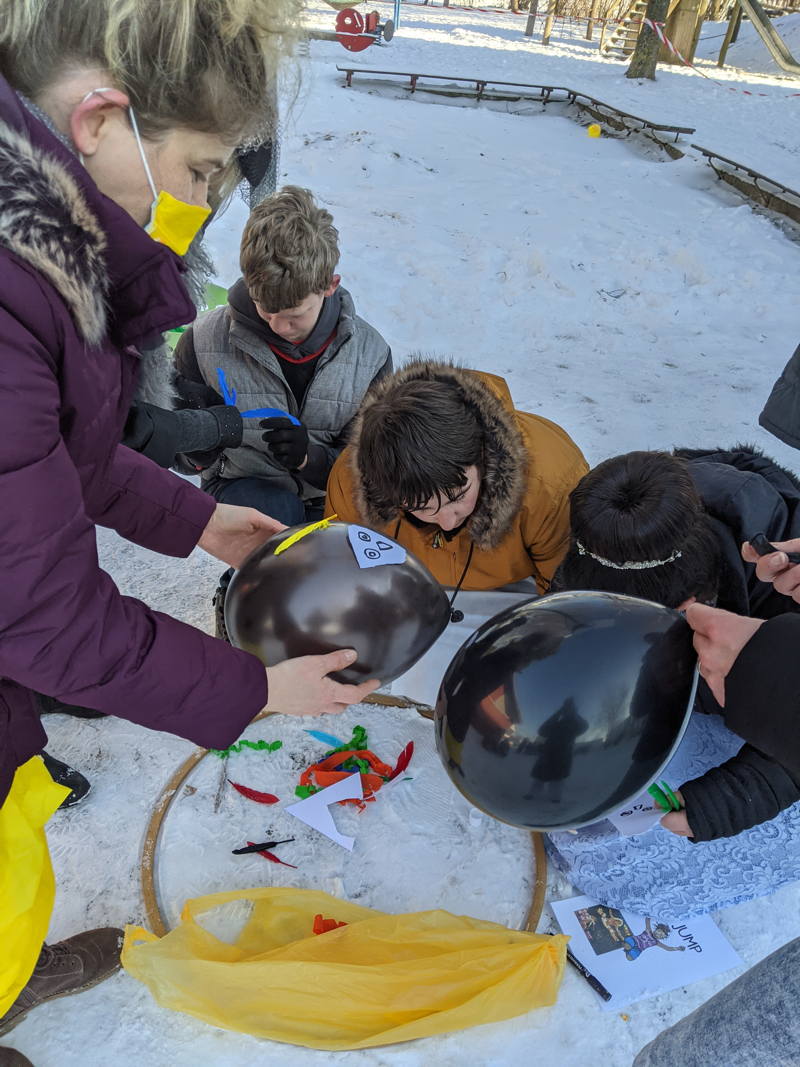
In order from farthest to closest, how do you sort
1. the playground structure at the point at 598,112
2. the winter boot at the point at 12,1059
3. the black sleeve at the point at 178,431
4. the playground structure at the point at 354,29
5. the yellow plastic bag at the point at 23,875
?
the playground structure at the point at 354,29
the playground structure at the point at 598,112
the black sleeve at the point at 178,431
the winter boot at the point at 12,1059
the yellow plastic bag at the point at 23,875

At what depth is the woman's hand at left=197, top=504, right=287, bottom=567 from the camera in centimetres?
198

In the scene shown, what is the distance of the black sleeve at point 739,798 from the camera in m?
1.81

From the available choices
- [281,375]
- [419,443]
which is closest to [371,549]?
[419,443]

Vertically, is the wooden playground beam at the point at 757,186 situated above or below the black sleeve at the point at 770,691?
above

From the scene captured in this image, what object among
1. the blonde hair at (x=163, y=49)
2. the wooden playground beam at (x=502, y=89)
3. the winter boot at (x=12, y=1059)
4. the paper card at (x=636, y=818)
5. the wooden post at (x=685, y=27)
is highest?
the wooden post at (x=685, y=27)

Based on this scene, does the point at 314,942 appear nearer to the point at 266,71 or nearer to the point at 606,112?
the point at 266,71

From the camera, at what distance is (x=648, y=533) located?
1.75m

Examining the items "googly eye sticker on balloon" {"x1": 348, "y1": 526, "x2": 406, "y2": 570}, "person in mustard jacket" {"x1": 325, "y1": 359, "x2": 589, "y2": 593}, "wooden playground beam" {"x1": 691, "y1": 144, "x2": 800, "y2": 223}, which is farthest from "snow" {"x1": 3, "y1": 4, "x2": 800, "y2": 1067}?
"googly eye sticker on balloon" {"x1": 348, "y1": 526, "x2": 406, "y2": 570}

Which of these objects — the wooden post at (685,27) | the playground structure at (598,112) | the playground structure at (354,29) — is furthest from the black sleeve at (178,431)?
the wooden post at (685,27)

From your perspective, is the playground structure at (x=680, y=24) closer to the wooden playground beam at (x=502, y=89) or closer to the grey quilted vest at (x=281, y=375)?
the wooden playground beam at (x=502, y=89)

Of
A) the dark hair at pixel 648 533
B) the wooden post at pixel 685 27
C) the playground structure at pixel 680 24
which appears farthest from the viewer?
the playground structure at pixel 680 24

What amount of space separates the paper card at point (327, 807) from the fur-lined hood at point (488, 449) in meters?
0.77

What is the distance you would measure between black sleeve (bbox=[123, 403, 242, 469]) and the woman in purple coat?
1023 mm

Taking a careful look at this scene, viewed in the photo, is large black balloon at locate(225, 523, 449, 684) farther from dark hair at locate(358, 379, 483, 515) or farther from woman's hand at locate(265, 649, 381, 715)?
dark hair at locate(358, 379, 483, 515)
